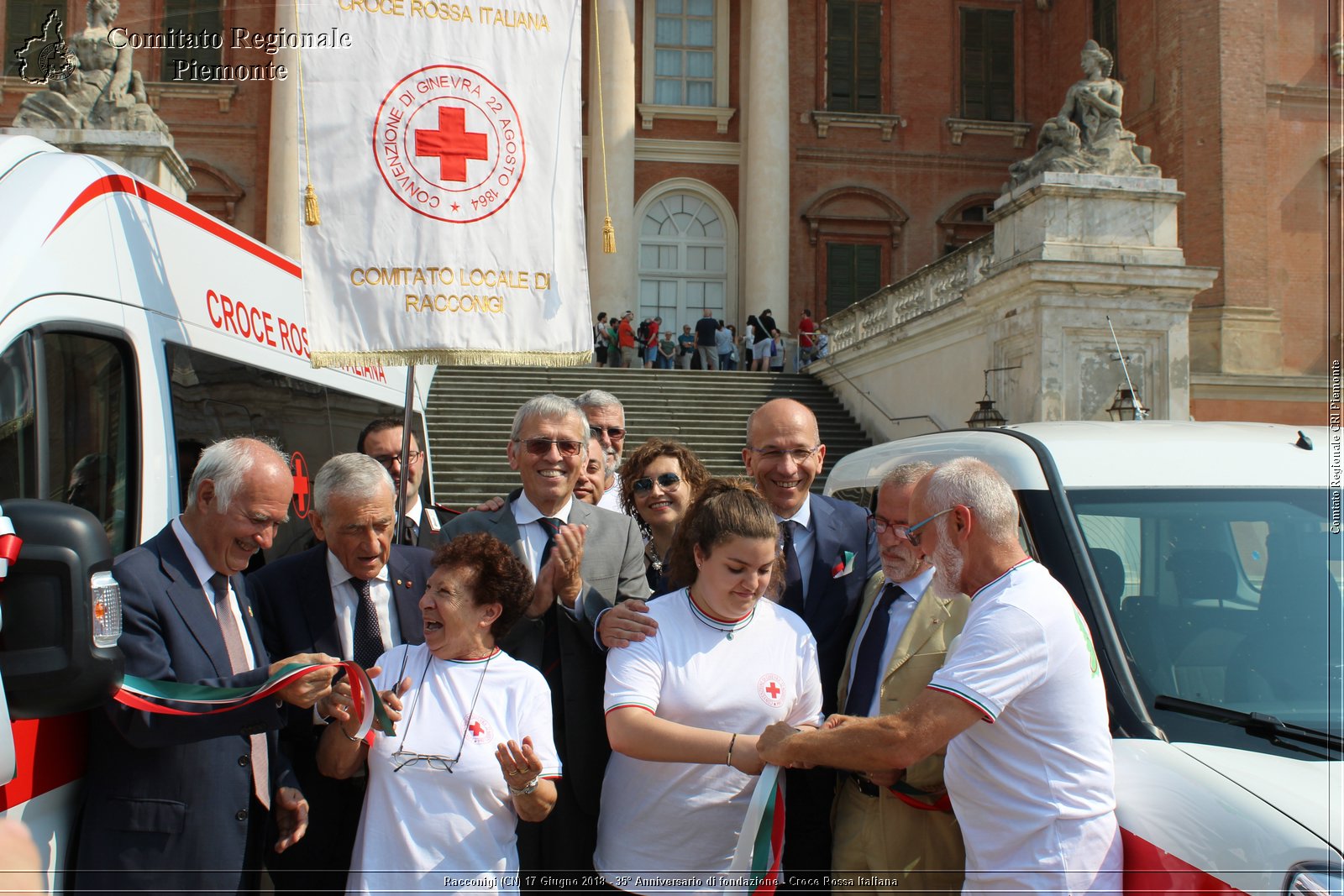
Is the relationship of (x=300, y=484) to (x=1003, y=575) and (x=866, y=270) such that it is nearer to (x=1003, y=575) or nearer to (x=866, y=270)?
(x=1003, y=575)

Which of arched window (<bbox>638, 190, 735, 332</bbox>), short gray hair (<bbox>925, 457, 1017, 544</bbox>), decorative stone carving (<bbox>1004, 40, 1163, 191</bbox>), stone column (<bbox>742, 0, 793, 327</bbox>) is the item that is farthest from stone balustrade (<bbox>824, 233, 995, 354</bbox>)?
short gray hair (<bbox>925, 457, 1017, 544</bbox>)

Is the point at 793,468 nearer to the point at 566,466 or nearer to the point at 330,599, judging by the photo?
the point at 566,466

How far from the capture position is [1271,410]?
20031 millimetres

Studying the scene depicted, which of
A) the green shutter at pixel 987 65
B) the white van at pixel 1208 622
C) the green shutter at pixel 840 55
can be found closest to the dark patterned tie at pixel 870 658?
the white van at pixel 1208 622

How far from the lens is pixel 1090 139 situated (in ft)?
46.4

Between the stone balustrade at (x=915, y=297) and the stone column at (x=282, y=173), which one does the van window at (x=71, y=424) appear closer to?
the stone balustrade at (x=915, y=297)

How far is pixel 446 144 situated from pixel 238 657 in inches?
98.7

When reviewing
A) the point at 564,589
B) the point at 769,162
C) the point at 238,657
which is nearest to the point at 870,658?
the point at 564,589

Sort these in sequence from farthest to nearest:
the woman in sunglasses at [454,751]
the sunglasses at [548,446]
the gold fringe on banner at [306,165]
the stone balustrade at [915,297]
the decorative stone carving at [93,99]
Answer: the stone balustrade at [915,297], the decorative stone carving at [93,99], the gold fringe on banner at [306,165], the sunglasses at [548,446], the woman in sunglasses at [454,751]

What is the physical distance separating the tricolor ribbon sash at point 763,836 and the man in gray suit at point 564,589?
710 mm

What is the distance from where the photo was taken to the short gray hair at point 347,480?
3.46 metres

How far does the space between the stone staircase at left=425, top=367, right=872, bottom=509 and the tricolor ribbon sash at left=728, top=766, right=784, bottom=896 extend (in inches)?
485

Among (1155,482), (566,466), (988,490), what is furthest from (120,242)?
(1155,482)

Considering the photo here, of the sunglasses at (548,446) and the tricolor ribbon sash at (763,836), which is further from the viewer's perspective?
the sunglasses at (548,446)
